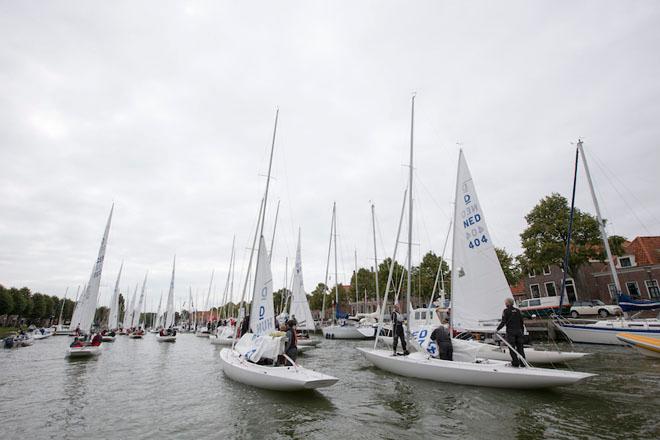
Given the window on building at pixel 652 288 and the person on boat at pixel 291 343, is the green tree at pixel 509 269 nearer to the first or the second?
the window on building at pixel 652 288

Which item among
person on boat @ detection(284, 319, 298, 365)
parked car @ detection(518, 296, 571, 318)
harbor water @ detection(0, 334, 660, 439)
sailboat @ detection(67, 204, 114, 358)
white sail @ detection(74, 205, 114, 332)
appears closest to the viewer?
harbor water @ detection(0, 334, 660, 439)

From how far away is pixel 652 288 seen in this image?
35.4 meters

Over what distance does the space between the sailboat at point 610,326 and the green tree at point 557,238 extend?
12538mm

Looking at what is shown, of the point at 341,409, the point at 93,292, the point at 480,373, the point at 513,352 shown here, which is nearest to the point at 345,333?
the point at 93,292

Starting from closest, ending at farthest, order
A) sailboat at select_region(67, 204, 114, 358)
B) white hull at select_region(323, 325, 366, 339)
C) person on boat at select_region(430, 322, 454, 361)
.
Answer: person on boat at select_region(430, 322, 454, 361) → sailboat at select_region(67, 204, 114, 358) → white hull at select_region(323, 325, 366, 339)

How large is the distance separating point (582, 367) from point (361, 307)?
2803 inches

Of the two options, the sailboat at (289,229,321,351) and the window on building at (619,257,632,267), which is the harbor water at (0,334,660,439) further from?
the window on building at (619,257,632,267)

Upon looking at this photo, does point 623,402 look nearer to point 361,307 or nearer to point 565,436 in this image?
point 565,436

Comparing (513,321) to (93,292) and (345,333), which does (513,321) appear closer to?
(93,292)

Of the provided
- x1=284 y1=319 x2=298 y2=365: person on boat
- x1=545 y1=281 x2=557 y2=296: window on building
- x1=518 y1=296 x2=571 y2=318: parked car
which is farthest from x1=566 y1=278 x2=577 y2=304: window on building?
x1=284 y1=319 x2=298 y2=365: person on boat

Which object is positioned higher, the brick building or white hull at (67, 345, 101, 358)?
the brick building

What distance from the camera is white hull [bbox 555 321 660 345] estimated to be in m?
18.2

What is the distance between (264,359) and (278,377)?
1867 mm

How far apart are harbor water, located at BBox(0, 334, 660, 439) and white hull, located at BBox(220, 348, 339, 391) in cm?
33
